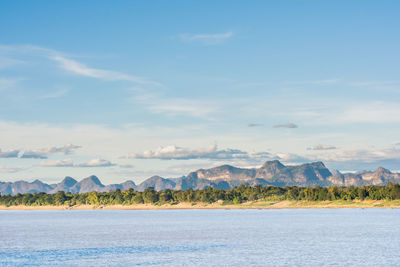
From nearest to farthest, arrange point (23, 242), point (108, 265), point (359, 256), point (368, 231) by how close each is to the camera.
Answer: point (108, 265) → point (359, 256) → point (23, 242) → point (368, 231)

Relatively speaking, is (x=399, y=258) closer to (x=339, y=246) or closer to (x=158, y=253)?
(x=339, y=246)

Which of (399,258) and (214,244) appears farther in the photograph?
(214,244)

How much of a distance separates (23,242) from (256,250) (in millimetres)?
53198

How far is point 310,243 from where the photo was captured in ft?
350

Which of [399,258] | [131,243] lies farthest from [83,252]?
[399,258]

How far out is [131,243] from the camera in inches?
4432

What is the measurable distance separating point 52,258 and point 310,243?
4830 cm

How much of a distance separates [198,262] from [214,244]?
2807 centimetres

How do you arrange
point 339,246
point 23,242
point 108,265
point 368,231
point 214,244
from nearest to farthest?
1. point 108,265
2. point 339,246
3. point 214,244
4. point 23,242
5. point 368,231

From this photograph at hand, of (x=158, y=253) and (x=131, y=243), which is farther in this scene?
(x=131, y=243)

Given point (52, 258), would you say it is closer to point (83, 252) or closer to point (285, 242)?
point (83, 252)

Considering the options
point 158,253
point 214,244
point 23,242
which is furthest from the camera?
point 23,242

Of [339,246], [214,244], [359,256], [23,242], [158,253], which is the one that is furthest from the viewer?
[23,242]

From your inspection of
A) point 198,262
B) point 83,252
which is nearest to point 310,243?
point 198,262
